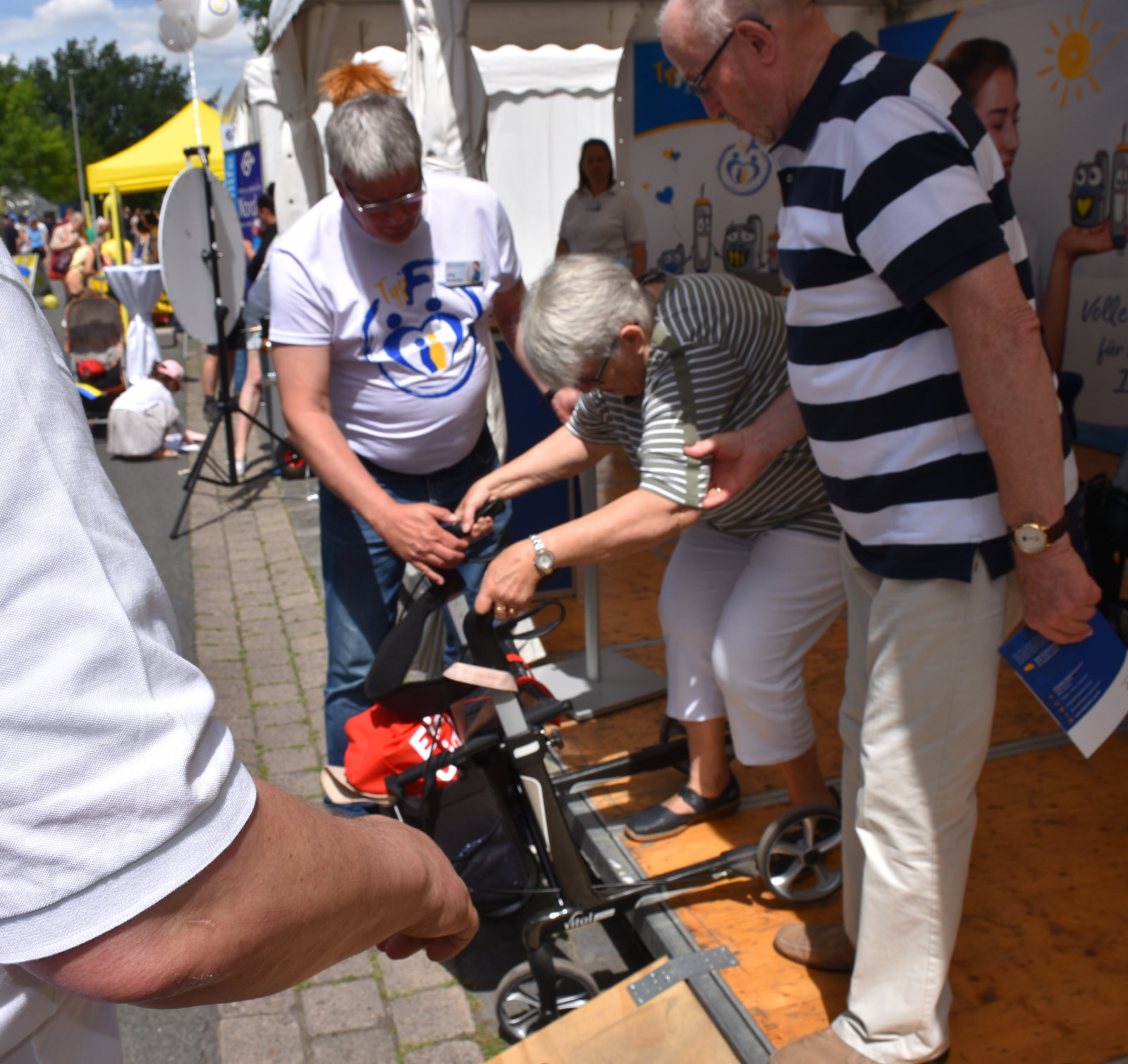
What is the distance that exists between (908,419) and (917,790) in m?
0.67

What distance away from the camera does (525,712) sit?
2.32 m

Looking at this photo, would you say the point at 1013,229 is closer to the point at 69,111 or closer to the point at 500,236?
the point at 500,236

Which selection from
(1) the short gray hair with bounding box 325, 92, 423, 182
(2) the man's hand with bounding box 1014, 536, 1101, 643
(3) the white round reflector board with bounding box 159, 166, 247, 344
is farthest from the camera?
(3) the white round reflector board with bounding box 159, 166, 247, 344

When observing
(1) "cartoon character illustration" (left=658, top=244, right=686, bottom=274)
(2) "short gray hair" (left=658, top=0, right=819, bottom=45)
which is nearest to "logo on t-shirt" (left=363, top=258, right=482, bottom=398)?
(2) "short gray hair" (left=658, top=0, right=819, bottom=45)

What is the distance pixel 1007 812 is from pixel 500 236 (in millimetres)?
2308

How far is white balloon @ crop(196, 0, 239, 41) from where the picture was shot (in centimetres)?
823

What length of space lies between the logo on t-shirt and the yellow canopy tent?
16897 millimetres

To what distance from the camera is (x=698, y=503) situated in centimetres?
223

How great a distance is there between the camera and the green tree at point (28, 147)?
56188 millimetres

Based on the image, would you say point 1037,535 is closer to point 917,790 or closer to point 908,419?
point 908,419

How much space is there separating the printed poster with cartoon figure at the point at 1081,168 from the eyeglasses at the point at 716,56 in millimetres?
4080

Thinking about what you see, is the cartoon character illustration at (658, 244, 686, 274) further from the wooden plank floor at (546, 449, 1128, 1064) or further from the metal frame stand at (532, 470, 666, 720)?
the wooden plank floor at (546, 449, 1128, 1064)

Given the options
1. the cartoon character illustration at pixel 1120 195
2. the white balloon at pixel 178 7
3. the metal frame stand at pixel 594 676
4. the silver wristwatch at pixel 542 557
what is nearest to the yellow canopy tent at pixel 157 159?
the white balloon at pixel 178 7

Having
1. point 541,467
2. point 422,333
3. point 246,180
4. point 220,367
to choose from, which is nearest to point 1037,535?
point 541,467
